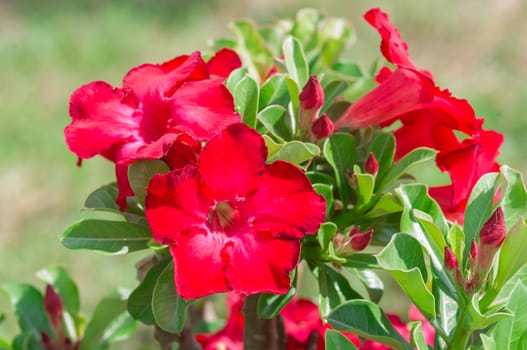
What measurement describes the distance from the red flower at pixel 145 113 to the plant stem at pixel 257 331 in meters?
0.26

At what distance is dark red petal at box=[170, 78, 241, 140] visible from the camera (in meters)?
0.86

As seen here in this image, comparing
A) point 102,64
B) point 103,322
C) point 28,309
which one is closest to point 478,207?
point 103,322

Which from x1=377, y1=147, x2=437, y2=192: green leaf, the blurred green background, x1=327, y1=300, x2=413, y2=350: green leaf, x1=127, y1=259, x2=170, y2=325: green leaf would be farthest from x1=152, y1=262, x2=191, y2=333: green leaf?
the blurred green background

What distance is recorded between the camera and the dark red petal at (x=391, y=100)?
0.97 metres

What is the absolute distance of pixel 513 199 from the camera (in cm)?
91

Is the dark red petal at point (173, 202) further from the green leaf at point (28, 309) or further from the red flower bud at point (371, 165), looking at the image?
the green leaf at point (28, 309)

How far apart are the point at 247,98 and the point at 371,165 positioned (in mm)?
156

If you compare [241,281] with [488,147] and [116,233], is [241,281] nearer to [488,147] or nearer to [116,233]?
[116,233]

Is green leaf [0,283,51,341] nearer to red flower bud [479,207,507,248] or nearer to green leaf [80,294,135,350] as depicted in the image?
green leaf [80,294,135,350]

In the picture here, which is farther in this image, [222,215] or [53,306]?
[53,306]

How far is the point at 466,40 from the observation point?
15.9ft

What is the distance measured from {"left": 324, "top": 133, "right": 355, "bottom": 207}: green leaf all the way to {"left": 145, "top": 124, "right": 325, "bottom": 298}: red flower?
0.10m

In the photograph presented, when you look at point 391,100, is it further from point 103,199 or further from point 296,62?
point 103,199

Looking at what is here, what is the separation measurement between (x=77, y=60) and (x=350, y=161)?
3.85 metres
